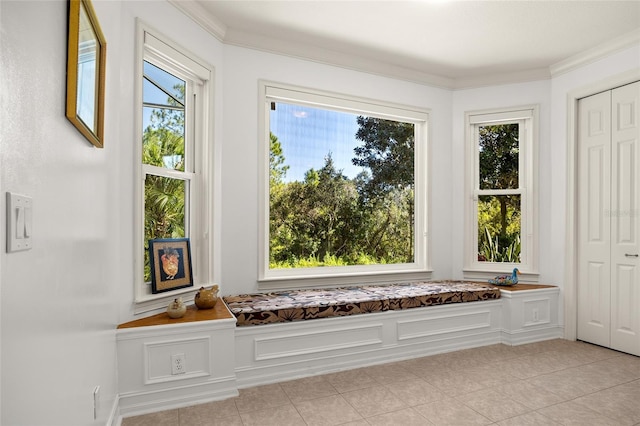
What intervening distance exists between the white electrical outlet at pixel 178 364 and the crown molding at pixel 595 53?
4247 mm

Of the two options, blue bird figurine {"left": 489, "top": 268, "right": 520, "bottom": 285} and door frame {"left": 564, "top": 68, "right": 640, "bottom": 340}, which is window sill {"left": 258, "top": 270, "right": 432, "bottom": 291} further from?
door frame {"left": 564, "top": 68, "right": 640, "bottom": 340}

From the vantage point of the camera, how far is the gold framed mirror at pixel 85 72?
4.22ft

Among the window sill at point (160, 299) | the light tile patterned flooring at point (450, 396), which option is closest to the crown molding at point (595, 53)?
the light tile patterned flooring at point (450, 396)

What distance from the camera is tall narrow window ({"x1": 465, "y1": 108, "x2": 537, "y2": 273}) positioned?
4176 millimetres

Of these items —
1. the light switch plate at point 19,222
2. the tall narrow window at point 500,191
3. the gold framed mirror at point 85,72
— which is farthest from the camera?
the tall narrow window at point 500,191

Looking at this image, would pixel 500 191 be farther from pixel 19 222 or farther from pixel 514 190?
pixel 19 222

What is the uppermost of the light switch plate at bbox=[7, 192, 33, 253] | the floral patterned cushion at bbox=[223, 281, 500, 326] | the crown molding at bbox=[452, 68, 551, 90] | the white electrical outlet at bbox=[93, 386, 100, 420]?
the crown molding at bbox=[452, 68, 551, 90]

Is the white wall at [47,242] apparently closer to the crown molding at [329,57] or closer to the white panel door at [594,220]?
the crown molding at [329,57]

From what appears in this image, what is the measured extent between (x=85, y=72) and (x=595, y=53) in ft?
13.4

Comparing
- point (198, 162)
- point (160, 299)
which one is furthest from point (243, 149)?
point (160, 299)

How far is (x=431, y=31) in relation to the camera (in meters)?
3.35

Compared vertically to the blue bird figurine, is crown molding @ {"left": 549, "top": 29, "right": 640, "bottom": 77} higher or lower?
higher

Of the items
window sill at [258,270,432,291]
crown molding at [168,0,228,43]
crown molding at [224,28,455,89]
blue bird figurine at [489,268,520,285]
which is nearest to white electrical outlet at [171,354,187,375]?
window sill at [258,270,432,291]

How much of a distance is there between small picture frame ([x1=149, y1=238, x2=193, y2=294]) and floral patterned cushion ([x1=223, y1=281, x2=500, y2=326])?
401mm
